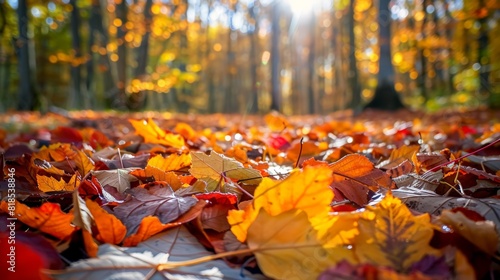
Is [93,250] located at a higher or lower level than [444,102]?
higher

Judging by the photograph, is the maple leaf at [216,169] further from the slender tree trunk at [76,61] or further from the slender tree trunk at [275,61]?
the slender tree trunk at [76,61]

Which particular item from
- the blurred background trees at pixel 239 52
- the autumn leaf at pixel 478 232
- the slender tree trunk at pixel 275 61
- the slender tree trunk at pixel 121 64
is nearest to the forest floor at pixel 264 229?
the autumn leaf at pixel 478 232

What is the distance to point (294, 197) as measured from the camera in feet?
2.30

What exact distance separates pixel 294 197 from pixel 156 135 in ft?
3.80

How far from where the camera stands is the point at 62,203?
945mm

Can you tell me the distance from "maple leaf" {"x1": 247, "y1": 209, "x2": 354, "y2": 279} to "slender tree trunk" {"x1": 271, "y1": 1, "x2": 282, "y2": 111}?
11.6 metres

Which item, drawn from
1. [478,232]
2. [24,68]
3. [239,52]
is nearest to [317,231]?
[478,232]

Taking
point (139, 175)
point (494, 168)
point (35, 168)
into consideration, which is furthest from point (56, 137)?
point (494, 168)

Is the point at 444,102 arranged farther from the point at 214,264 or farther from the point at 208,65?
the point at 208,65

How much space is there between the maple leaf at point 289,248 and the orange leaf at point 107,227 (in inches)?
9.5

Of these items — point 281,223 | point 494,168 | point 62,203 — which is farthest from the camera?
point 494,168

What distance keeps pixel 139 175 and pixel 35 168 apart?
29cm

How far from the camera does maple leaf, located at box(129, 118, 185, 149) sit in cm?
170

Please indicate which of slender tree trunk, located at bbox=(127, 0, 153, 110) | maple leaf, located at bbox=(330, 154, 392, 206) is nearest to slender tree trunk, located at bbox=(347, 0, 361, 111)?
slender tree trunk, located at bbox=(127, 0, 153, 110)
